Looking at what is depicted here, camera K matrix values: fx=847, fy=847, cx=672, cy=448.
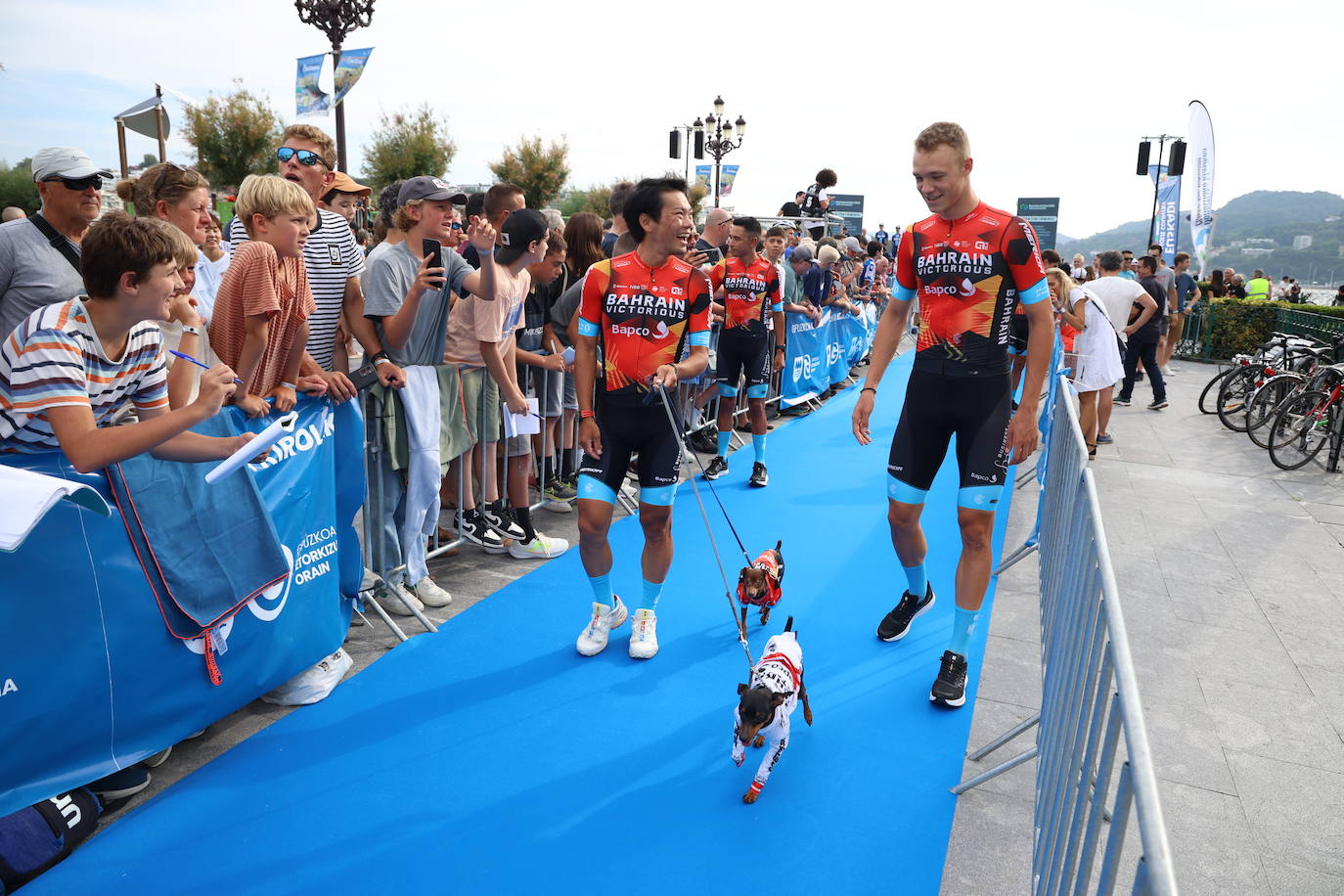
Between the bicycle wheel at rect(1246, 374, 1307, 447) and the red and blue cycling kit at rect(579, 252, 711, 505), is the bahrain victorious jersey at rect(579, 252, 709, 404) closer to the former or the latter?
the red and blue cycling kit at rect(579, 252, 711, 505)

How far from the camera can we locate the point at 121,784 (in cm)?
317

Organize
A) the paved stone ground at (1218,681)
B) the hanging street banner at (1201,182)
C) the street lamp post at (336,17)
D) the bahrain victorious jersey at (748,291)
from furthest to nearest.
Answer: the hanging street banner at (1201,182) < the street lamp post at (336,17) < the bahrain victorious jersey at (748,291) < the paved stone ground at (1218,681)

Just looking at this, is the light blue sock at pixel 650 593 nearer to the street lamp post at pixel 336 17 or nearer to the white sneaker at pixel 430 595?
the white sneaker at pixel 430 595

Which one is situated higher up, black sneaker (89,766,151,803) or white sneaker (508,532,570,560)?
white sneaker (508,532,570,560)

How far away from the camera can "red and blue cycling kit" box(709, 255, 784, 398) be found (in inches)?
297

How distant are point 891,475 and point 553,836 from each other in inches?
94.2

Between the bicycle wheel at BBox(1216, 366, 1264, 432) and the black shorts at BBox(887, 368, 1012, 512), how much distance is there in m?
8.82

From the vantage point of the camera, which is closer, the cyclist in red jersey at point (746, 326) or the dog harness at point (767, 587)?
the dog harness at point (767, 587)

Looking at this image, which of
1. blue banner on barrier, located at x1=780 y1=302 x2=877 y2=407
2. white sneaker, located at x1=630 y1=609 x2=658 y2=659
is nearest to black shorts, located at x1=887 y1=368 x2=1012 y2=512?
white sneaker, located at x1=630 y1=609 x2=658 y2=659

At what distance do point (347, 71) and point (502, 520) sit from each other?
12644 millimetres

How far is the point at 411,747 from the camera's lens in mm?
3521

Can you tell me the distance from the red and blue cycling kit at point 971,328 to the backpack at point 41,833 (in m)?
3.73

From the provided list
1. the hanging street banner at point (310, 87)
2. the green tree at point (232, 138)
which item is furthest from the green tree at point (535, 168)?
the hanging street banner at point (310, 87)

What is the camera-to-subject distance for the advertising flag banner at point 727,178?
30.5 metres
